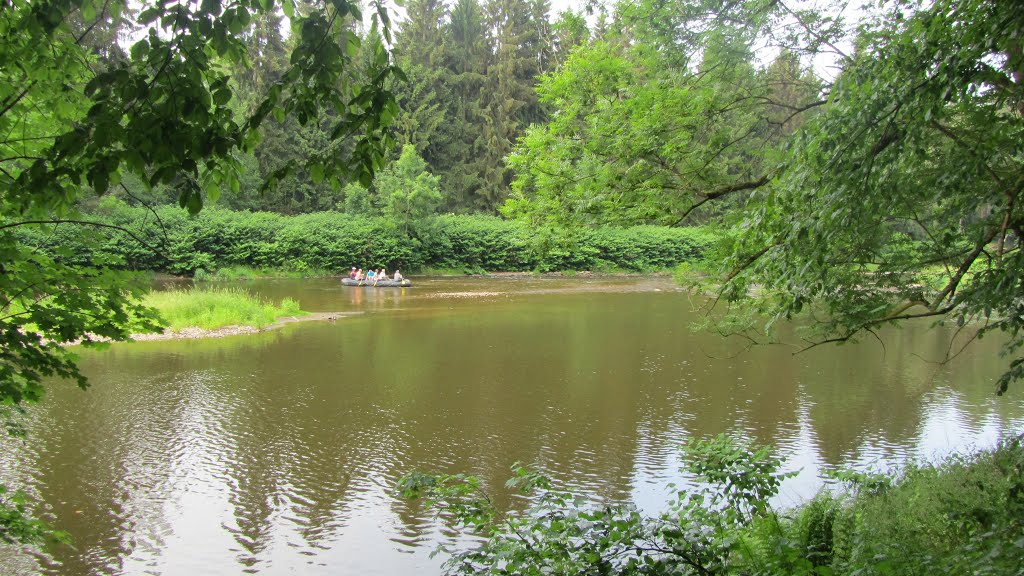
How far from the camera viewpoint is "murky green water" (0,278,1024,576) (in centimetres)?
664

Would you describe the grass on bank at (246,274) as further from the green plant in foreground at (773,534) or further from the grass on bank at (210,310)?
the green plant in foreground at (773,534)

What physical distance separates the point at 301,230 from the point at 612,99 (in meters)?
29.3

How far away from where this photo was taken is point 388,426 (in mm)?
9922

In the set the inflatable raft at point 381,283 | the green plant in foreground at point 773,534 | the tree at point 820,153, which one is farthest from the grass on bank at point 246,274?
the green plant in foreground at point 773,534

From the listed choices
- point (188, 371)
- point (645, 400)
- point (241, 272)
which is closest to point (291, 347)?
point (188, 371)

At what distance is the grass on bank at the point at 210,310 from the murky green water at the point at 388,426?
1.24 meters

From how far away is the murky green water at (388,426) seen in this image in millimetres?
6645

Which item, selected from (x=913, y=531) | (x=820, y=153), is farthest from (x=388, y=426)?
(x=820, y=153)

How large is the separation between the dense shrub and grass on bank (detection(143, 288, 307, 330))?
36.3 ft

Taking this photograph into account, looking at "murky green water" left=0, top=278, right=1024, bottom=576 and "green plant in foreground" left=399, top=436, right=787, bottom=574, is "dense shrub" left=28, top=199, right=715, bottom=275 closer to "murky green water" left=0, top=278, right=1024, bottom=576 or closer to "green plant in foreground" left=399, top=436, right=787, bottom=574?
"murky green water" left=0, top=278, right=1024, bottom=576

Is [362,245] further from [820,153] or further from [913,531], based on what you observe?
[820,153]

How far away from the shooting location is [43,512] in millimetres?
6785

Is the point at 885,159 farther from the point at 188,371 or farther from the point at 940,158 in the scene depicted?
the point at 188,371

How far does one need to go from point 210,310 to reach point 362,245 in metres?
16.5
